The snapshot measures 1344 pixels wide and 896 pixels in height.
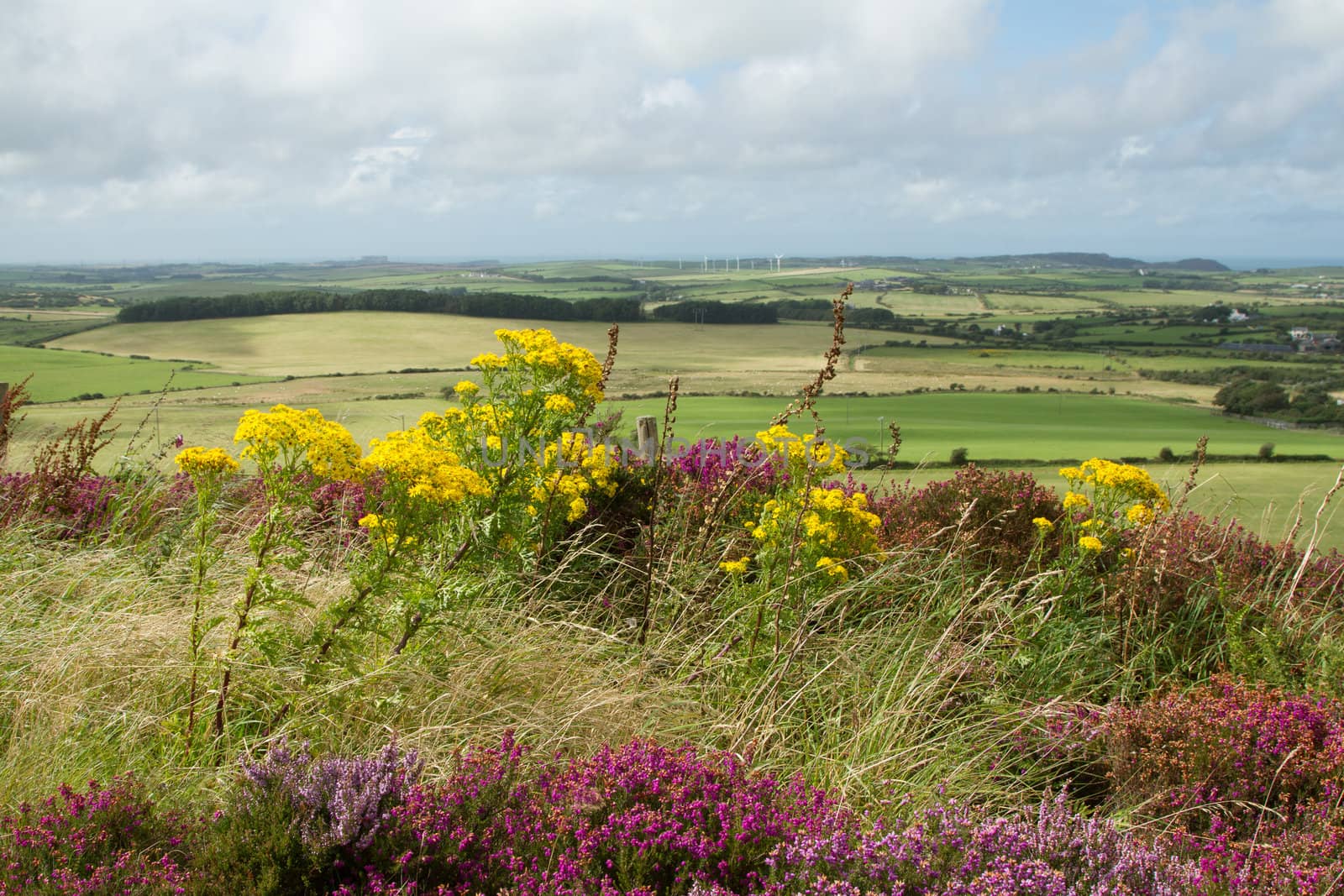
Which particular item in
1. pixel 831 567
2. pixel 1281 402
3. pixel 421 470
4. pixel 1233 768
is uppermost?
pixel 421 470

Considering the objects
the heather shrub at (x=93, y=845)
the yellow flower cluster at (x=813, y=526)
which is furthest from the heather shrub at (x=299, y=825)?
the yellow flower cluster at (x=813, y=526)

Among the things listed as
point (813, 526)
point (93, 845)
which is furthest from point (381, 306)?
point (93, 845)

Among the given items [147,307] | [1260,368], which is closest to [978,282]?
[1260,368]

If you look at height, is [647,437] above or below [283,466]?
below

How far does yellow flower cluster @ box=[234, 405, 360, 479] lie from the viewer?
3.11 metres

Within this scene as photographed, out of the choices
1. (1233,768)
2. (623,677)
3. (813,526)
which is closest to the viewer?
(1233,768)

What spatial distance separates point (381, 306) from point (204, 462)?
2719 centimetres

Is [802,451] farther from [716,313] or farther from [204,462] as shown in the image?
[716,313]

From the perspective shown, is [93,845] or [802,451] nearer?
[93,845]

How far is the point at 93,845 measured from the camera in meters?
2.53

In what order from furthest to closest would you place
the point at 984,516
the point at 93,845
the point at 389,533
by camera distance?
the point at 984,516
the point at 389,533
the point at 93,845

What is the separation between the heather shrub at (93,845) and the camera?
2.36 metres

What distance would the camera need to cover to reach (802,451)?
4988mm

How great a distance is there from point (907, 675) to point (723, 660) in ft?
3.22
